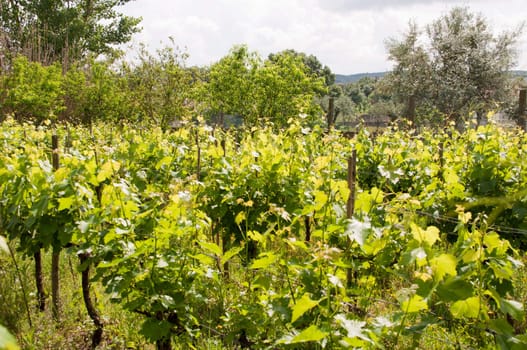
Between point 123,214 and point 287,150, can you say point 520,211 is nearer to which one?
point 287,150

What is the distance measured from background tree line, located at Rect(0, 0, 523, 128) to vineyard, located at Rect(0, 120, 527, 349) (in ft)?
17.3

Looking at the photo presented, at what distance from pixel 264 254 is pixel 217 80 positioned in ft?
49.2

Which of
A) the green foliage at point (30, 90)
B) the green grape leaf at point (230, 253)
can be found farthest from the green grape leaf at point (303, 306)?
the green foliage at point (30, 90)

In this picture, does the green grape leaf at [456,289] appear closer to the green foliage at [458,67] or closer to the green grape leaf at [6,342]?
the green grape leaf at [6,342]

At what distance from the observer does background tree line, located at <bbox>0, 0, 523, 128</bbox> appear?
14102mm

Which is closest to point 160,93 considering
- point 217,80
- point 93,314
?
point 217,80

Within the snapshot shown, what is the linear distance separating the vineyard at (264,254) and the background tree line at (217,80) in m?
5.27

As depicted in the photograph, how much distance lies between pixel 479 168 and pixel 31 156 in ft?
11.0

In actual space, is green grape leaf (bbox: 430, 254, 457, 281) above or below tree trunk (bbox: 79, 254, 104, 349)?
above

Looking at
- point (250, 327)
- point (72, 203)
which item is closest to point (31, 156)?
point (72, 203)

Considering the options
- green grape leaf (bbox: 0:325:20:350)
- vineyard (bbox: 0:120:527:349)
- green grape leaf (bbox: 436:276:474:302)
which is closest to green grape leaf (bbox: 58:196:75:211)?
vineyard (bbox: 0:120:527:349)

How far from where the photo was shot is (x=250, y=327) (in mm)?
2311

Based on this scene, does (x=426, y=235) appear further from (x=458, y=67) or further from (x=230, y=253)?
(x=458, y=67)

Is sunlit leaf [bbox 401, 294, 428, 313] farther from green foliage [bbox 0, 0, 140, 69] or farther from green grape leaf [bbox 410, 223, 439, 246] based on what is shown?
green foliage [bbox 0, 0, 140, 69]
